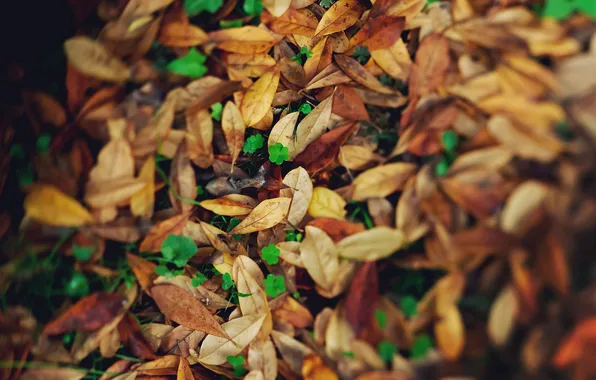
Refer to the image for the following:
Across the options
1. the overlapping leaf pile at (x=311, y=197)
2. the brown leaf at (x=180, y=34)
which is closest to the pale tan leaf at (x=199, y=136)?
the overlapping leaf pile at (x=311, y=197)

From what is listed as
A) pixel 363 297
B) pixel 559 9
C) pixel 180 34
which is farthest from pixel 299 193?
pixel 559 9

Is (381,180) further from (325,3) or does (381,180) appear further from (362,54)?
(325,3)

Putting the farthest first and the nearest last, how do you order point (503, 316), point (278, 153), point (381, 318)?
point (278, 153) < point (381, 318) < point (503, 316)

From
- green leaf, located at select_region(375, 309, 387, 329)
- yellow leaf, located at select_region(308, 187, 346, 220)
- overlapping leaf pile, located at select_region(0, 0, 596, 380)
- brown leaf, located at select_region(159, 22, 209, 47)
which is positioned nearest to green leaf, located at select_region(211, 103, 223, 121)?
overlapping leaf pile, located at select_region(0, 0, 596, 380)

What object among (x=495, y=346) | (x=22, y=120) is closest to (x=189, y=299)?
(x=22, y=120)

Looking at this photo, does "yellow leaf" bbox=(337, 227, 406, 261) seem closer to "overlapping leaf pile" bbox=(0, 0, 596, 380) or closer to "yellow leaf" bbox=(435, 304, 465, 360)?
"overlapping leaf pile" bbox=(0, 0, 596, 380)
